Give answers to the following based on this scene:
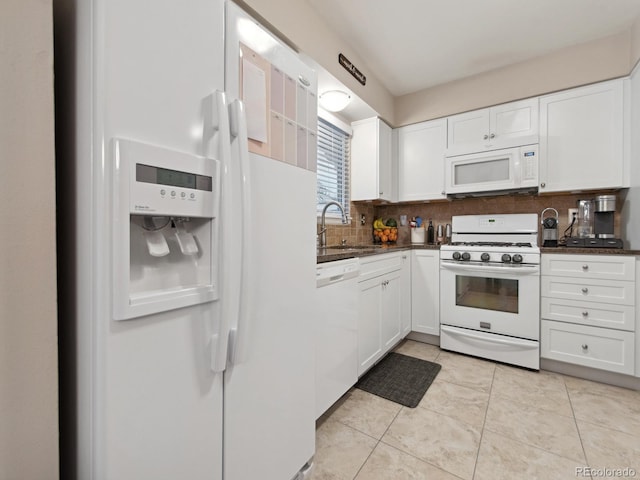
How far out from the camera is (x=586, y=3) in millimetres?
1985

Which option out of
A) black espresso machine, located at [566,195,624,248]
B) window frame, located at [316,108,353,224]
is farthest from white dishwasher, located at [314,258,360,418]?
black espresso machine, located at [566,195,624,248]

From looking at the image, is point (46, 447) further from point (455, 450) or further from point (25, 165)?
point (455, 450)

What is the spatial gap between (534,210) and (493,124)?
0.92m

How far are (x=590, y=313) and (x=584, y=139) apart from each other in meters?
1.41

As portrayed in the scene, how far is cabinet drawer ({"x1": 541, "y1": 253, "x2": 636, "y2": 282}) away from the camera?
2.07 meters

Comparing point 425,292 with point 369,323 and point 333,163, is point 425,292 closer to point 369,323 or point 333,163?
point 369,323

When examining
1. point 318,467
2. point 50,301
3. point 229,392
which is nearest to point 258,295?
point 229,392

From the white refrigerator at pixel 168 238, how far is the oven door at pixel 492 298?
83.9 inches

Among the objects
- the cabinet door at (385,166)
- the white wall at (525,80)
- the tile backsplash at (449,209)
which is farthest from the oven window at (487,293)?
the white wall at (525,80)

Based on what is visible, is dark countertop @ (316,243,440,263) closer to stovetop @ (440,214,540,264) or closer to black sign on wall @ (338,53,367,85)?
stovetop @ (440,214,540,264)

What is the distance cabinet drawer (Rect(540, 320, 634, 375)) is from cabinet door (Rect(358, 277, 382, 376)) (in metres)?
1.35

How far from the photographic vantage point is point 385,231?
11.1ft

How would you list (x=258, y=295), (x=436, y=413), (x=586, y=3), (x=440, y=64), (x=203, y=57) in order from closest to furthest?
(x=203, y=57) < (x=258, y=295) < (x=436, y=413) < (x=586, y=3) < (x=440, y=64)

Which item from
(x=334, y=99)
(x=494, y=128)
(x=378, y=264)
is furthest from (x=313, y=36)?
(x=494, y=128)
